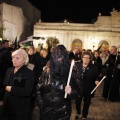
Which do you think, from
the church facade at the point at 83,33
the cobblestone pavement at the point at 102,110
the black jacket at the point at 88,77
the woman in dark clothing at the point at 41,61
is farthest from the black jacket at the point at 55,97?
the church facade at the point at 83,33

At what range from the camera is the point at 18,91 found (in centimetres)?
356

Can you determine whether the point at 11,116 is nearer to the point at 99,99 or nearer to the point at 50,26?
the point at 99,99

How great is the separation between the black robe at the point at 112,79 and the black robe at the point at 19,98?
5.90m

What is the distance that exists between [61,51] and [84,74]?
279 cm

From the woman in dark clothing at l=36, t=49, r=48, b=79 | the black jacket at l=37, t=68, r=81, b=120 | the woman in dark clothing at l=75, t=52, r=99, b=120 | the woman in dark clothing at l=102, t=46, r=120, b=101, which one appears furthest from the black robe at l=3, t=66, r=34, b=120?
the woman in dark clothing at l=102, t=46, r=120, b=101

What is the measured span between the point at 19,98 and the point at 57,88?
59cm

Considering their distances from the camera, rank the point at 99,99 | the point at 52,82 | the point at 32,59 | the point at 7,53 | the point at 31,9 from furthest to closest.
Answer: the point at 31,9
the point at 99,99
the point at 32,59
the point at 7,53
the point at 52,82

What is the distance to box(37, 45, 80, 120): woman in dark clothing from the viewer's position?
3.59 metres

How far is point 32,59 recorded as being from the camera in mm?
8758

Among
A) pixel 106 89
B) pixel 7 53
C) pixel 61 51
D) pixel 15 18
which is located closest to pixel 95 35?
pixel 15 18

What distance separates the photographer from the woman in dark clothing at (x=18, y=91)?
358 centimetres

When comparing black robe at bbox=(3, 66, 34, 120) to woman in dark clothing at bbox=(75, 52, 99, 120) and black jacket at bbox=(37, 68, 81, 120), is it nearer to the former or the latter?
black jacket at bbox=(37, 68, 81, 120)

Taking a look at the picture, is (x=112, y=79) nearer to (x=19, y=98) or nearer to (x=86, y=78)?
(x=86, y=78)

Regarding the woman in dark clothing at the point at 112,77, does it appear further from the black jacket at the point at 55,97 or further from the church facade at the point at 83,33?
the church facade at the point at 83,33
